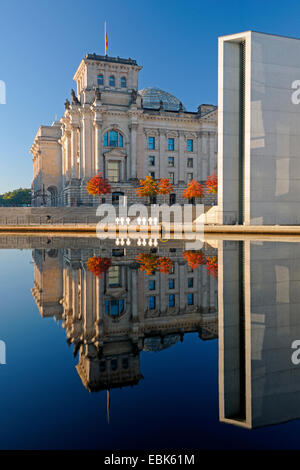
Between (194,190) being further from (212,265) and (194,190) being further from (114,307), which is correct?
(114,307)

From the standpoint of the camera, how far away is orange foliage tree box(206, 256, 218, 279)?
10036mm

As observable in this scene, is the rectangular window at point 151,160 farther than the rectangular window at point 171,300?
Yes

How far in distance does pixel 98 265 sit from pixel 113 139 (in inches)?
1978

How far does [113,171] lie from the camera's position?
59.3m

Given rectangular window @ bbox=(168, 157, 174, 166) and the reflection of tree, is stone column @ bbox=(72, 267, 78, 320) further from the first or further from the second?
rectangular window @ bbox=(168, 157, 174, 166)

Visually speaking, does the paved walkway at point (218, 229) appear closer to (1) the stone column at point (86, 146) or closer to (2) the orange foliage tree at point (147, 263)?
(2) the orange foliage tree at point (147, 263)

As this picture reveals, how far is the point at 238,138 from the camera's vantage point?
107ft

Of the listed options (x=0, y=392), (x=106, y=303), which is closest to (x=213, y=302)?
(x=106, y=303)

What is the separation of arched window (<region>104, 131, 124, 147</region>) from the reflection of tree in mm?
47107

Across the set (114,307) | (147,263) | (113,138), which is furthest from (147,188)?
(114,307)

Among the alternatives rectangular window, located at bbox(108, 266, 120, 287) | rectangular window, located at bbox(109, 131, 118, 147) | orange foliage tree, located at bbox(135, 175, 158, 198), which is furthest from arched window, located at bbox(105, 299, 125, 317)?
rectangular window, located at bbox(109, 131, 118, 147)

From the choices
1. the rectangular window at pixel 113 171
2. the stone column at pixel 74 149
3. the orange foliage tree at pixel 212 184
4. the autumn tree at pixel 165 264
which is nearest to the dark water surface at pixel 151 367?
the autumn tree at pixel 165 264

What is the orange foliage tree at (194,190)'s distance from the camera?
6062 centimetres
